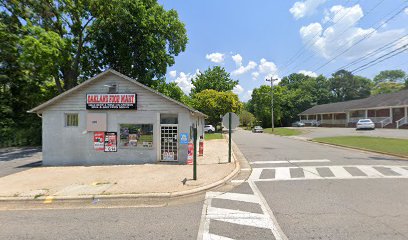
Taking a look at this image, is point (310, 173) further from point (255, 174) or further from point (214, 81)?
point (214, 81)

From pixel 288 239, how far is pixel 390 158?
1172 cm

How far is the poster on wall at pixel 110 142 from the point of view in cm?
1259

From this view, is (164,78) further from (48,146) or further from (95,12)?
(48,146)

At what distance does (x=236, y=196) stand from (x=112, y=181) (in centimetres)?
467

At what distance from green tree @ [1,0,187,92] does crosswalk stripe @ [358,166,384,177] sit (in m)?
21.4

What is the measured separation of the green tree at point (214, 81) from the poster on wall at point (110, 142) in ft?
154

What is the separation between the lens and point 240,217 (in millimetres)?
5266

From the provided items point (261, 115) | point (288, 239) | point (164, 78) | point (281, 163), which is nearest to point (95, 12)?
point (164, 78)

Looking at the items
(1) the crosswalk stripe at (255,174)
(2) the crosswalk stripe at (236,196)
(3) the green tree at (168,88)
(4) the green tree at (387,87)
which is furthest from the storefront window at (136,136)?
(4) the green tree at (387,87)

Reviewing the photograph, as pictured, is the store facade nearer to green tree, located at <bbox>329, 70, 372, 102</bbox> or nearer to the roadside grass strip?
the roadside grass strip

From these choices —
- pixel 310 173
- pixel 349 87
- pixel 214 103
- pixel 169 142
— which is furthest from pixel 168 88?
pixel 349 87

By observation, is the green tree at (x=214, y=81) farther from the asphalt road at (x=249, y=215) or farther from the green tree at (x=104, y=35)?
the asphalt road at (x=249, y=215)

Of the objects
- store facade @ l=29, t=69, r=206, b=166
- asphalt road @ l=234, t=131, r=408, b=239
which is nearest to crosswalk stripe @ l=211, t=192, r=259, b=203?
asphalt road @ l=234, t=131, r=408, b=239

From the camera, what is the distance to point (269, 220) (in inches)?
199
